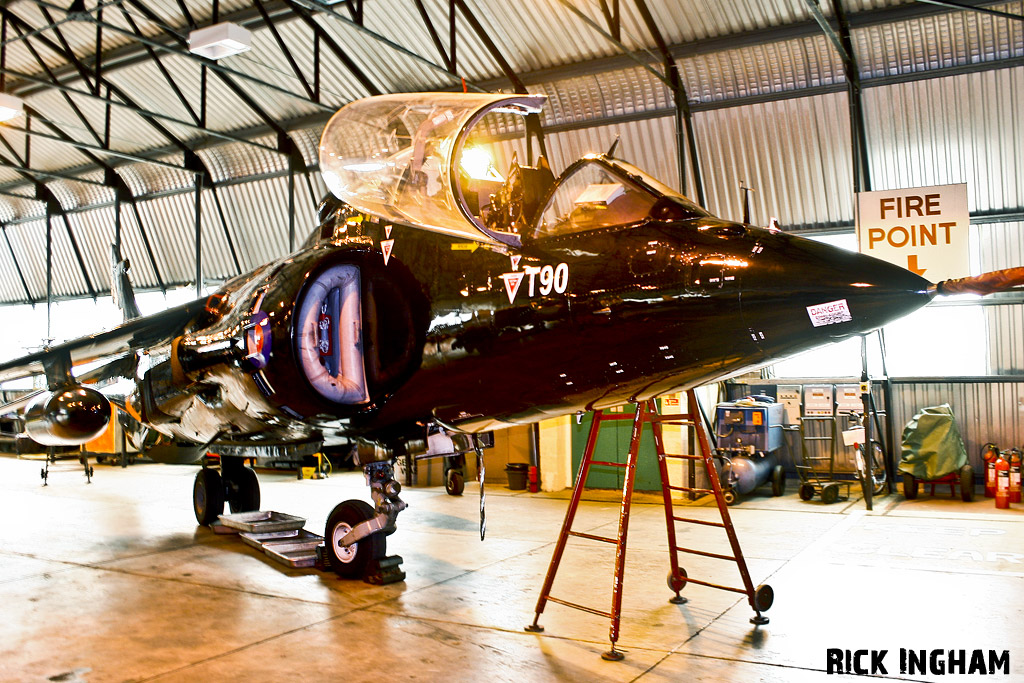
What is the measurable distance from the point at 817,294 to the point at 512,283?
71.1 inches

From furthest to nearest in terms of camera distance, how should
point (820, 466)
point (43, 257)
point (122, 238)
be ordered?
point (43, 257), point (122, 238), point (820, 466)

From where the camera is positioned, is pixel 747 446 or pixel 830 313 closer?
pixel 830 313

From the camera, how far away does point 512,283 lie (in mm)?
4938

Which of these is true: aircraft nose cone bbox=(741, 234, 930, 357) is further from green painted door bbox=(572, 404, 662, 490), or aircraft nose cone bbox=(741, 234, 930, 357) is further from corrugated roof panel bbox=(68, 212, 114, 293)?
corrugated roof panel bbox=(68, 212, 114, 293)

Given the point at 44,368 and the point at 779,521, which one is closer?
the point at 44,368

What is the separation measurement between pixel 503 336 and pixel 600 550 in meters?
3.86

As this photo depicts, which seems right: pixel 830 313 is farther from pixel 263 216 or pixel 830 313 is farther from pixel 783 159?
pixel 263 216

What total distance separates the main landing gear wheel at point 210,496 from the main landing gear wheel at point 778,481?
25.4 ft

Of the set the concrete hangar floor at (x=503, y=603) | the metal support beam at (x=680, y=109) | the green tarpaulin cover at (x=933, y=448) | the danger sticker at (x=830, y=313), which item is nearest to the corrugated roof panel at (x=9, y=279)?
the concrete hangar floor at (x=503, y=603)

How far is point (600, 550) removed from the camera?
8078 mm

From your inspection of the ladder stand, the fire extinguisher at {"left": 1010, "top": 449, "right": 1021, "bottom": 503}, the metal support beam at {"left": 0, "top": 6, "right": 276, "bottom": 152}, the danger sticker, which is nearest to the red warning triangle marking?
the ladder stand

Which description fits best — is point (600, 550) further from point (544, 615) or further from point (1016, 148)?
point (1016, 148)

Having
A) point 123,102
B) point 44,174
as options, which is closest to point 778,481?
point 123,102

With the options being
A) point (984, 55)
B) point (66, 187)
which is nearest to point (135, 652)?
point (984, 55)
